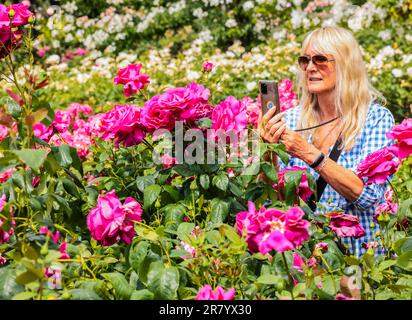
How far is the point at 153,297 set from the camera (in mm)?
1270

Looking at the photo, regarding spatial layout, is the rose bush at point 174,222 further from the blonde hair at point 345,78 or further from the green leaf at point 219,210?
the blonde hair at point 345,78

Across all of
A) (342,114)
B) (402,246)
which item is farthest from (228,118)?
(342,114)

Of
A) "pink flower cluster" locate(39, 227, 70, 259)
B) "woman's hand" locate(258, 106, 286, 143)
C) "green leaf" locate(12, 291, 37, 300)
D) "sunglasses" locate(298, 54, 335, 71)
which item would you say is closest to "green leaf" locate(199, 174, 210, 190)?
"woman's hand" locate(258, 106, 286, 143)

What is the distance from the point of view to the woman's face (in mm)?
2471

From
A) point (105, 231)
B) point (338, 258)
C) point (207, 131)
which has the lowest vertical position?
point (338, 258)

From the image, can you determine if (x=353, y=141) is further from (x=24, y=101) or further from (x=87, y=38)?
(x=87, y=38)

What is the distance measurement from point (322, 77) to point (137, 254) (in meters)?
1.27

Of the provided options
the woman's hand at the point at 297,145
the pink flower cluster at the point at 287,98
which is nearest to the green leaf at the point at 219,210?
the woman's hand at the point at 297,145

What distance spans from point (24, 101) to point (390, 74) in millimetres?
4148

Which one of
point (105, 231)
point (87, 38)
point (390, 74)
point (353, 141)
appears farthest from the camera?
point (87, 38)

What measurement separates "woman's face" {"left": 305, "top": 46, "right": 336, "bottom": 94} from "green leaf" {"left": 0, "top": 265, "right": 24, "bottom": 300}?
1.47 meters

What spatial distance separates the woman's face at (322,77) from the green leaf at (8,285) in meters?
1.47

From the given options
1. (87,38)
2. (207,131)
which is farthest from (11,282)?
(87,38)

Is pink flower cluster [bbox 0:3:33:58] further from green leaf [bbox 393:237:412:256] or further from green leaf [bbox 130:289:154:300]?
green leaf [bbox 393:237:412:256]
